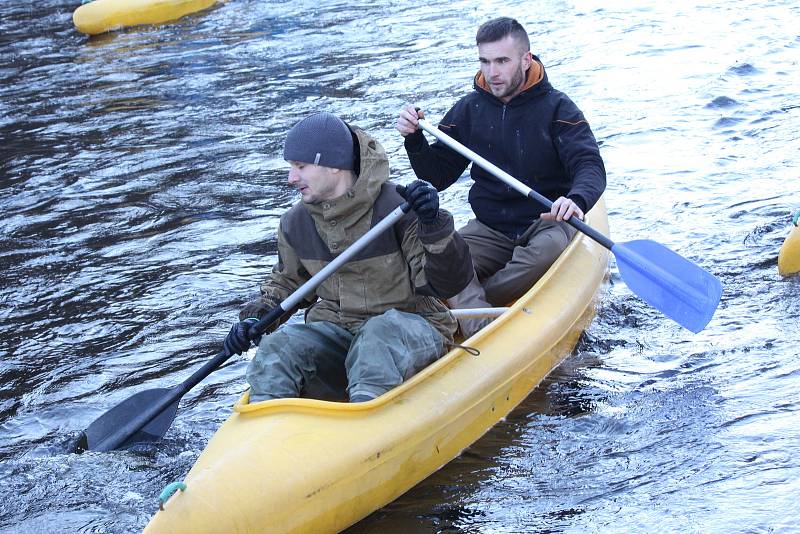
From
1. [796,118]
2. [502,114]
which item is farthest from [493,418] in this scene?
[796,118]

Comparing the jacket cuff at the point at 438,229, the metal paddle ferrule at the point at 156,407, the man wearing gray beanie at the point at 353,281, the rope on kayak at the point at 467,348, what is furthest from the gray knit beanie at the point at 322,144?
the rope on kayak at the point at 467,348

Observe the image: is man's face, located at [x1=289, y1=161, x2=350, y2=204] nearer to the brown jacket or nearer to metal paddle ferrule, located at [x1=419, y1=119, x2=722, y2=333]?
the brown jacket

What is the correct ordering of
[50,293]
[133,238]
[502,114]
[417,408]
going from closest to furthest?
[417,408] → [502,114] → [50,293] → [133,238]

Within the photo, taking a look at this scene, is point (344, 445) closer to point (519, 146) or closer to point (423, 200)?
point (423, 200)

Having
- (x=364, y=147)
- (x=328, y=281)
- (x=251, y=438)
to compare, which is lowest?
(x=251, y=438)

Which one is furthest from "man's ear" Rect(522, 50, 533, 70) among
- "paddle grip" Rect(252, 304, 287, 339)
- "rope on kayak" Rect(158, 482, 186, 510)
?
"rope on kayak" Rect(158, 482, 186, 510)

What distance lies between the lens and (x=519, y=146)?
527 cm

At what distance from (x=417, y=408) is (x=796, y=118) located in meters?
5.91

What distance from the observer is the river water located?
13.5ft

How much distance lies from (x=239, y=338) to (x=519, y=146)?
1.82 meters

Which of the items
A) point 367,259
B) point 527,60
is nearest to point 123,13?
point 527,60

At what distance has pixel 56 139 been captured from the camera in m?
10.3

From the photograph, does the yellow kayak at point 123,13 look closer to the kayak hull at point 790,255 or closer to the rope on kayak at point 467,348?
the kayak hull at point 790,255

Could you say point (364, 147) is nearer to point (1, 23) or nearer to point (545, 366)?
Result: point (545, 366)
